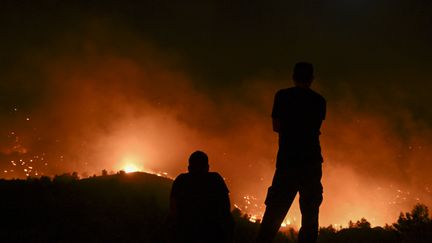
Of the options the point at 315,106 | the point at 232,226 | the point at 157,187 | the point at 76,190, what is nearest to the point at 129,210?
the point at 76,190

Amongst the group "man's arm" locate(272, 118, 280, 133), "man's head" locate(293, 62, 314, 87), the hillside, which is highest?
"man's head" locate(293, 62, 314, 87)

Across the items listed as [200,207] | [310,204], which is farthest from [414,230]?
[200,207]

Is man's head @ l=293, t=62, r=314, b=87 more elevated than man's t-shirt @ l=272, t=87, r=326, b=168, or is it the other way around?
man's head @ l=293, t=62, r=314, b=87

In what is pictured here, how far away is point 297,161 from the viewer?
5398 millimetres

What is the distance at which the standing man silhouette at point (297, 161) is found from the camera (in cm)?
538

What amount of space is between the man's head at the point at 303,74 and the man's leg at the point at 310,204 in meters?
1.27

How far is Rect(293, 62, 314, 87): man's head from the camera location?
19.1ft

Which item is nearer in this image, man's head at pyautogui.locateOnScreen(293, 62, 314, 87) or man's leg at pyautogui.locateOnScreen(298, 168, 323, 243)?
man's leg at pyautogui.locateOnScreen(298, 168, 323, 243)

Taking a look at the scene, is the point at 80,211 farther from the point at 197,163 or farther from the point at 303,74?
the point at 303,74

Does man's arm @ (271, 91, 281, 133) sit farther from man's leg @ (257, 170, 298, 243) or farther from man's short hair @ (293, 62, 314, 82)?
man's leg @ (257, 170, 298, 243)

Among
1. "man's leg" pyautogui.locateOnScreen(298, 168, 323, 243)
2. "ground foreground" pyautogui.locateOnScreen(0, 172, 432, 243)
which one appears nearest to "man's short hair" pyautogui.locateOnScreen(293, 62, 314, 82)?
"man's leg" pyautogui.locateOnScreen(298, 168, 323, 243)

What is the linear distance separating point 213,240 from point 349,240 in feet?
32.7

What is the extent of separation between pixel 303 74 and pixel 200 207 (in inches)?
91.6

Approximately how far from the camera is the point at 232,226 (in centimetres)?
580
